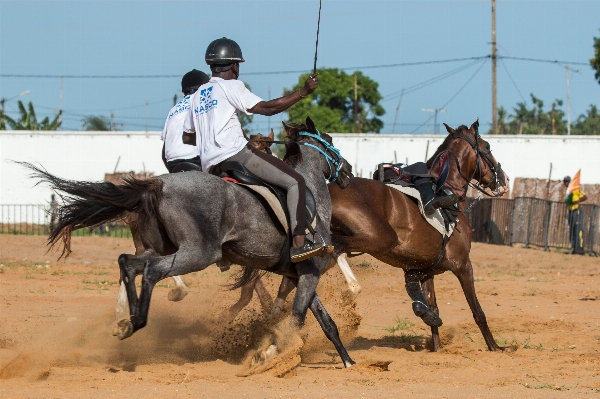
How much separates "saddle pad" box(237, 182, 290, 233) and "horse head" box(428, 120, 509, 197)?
3465 mm

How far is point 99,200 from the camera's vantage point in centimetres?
675

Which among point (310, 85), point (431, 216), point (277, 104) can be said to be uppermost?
point (310, 85)

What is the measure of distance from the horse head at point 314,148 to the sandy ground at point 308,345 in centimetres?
182

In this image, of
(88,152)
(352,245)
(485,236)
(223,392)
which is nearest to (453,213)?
(352,245)

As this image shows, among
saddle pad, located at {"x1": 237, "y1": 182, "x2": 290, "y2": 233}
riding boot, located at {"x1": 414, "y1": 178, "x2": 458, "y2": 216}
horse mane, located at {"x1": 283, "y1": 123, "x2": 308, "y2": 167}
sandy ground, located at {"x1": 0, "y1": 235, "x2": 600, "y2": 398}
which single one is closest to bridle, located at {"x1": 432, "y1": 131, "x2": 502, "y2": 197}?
riding boot, located at {"x1": 414, "y1": 178, "x2": 458, "y2": 216}

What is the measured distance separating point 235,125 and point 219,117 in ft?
0.58

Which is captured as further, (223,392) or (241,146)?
(241,146)

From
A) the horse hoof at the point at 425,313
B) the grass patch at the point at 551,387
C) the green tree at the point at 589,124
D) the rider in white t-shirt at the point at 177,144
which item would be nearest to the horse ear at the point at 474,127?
the horse hoof at the point at 425,313

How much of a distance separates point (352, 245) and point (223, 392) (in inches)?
112

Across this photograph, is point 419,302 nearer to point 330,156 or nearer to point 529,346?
point 529,346

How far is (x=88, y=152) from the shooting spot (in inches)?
1426

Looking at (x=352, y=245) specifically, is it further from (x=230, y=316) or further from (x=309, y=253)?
(x=230, y=316)

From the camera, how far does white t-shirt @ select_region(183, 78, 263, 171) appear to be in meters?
7.05

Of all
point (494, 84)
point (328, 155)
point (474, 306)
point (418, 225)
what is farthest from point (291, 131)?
point (494, 84)
